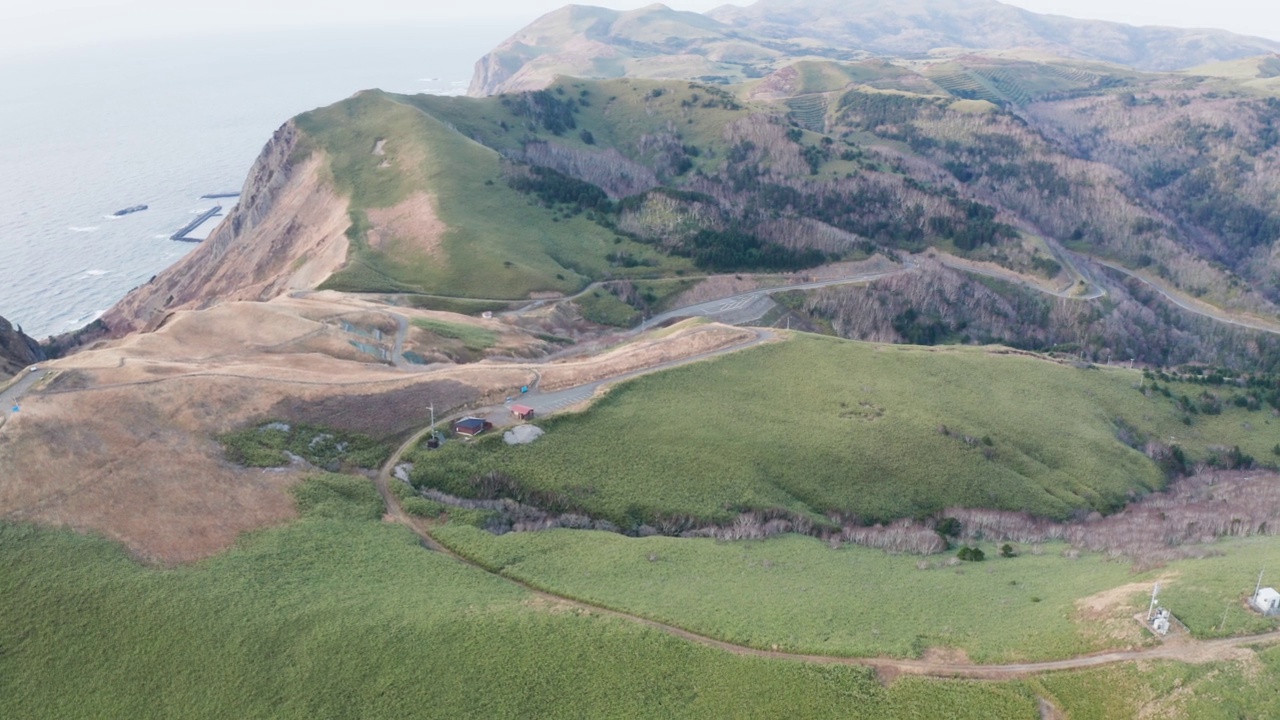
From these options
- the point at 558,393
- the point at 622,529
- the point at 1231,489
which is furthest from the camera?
the point at 1231,489

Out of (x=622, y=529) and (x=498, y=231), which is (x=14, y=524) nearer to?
(x=622, y=529)

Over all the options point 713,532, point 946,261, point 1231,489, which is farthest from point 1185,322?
point 713,532

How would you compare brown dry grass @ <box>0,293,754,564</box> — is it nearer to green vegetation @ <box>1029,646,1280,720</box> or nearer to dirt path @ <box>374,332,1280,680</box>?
dirt path @ <box>374,332,1280,680</box>

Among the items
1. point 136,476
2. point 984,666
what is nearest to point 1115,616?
point 984,666

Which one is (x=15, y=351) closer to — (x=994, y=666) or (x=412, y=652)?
(x=412, y=652)

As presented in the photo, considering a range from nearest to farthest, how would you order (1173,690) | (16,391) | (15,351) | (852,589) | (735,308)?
(1173,690) < (852,589) < (16,391) < (15,351) < (735,308)

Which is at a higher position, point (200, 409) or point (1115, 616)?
point (200, 409)
